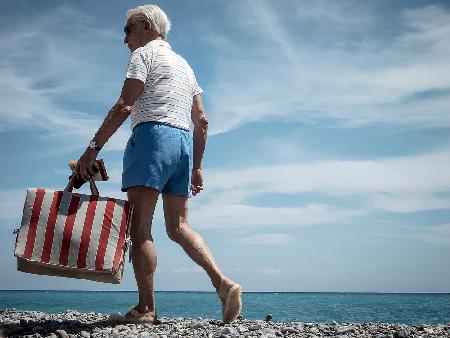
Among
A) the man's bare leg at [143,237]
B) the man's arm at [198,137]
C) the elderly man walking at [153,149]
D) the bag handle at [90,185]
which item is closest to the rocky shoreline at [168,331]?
the elderly man walking at [153,149]

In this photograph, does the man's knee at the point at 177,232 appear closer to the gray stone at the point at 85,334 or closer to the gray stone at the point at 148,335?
the gray stone at the point at 148,335

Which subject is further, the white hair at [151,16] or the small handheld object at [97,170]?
the white hair at [151,16]

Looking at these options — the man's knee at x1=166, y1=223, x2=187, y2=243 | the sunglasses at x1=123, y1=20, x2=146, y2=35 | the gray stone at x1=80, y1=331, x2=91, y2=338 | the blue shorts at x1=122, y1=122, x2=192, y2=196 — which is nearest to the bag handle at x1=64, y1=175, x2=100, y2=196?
the blue shorts at x1=122, y1=122, x2=192, y2=196

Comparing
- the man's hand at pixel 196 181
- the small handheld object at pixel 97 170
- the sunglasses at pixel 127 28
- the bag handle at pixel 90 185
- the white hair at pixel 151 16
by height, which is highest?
the white hair at pixel 151 16

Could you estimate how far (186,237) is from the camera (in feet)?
15.1

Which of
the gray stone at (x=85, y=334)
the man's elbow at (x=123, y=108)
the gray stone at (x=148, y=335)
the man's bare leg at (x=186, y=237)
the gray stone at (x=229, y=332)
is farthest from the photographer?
the man's bare leg at (x=186, y=237)

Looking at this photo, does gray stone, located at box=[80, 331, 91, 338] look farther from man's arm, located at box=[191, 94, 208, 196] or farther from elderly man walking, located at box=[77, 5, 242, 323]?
man's arm, located at box=[191, 94, 208, 196]

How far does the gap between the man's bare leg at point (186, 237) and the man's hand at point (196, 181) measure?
510 millimetres

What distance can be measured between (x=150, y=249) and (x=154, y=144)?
3.13 ft

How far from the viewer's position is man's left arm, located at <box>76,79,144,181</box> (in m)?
4.19

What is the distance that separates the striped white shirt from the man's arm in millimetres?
456

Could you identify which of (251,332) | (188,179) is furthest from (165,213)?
(251,332)

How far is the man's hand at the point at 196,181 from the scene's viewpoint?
5.15 m

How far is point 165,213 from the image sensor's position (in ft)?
15.3
